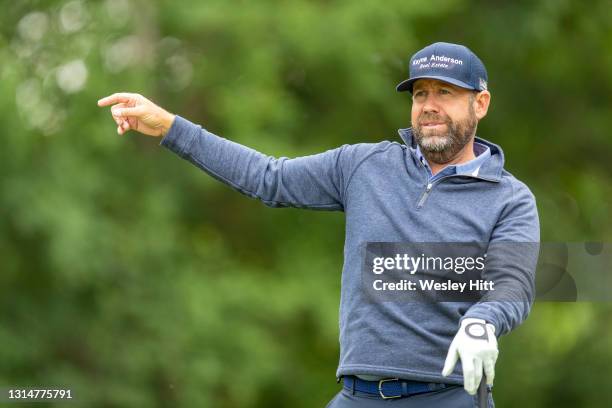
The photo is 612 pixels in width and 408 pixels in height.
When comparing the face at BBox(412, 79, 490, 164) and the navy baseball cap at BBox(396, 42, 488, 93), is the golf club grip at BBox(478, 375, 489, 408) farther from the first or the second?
the navy baseball cap at BBox(396, 42, 488, 93)

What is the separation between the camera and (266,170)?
13.7 feet

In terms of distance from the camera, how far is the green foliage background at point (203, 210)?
1120 centimetres

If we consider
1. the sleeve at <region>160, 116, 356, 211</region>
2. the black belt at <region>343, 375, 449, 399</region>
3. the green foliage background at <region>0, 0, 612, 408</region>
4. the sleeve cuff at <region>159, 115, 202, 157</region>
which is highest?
the green foliage background at <region>0, 0, 612, 408</region>

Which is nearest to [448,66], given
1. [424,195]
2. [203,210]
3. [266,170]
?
[424,195]

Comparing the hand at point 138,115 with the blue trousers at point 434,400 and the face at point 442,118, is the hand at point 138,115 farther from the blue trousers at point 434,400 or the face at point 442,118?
the blue trousers at point 434,400

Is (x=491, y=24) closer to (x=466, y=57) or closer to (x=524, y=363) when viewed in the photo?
(x=524, y=363)

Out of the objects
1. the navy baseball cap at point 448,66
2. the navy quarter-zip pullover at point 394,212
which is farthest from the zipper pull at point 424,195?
the navy baseball cap at point 448,66

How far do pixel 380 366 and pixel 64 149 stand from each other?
7712mm

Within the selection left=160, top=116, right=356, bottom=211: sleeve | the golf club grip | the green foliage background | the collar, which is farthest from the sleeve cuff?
the green foliage background

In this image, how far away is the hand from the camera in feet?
13.3

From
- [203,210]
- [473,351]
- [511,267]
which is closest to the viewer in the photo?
[473,351]

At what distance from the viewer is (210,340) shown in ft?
37.5

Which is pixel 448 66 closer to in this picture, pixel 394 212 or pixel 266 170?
pixel 394 212

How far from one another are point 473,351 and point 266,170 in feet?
3.50
